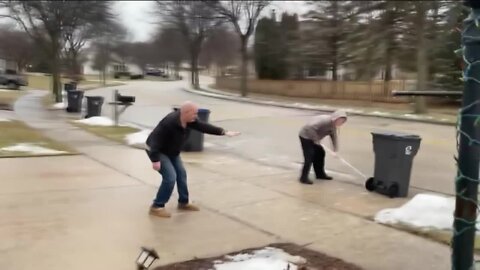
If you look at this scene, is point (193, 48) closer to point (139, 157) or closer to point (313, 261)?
point (139, 157)

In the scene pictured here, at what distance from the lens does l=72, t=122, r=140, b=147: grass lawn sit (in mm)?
14438

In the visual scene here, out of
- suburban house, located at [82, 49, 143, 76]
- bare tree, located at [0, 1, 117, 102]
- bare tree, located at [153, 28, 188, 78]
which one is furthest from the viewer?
suburban house, located at [82, 49, 143, 76]

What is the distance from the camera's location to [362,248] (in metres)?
5.49

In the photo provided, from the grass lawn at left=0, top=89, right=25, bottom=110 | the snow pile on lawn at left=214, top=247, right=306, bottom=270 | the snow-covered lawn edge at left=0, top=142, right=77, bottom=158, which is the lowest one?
the grass lawn at left=0, top=89, right=25, bottom=110

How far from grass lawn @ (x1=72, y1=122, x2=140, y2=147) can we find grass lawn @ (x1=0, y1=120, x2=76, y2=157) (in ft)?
4.91

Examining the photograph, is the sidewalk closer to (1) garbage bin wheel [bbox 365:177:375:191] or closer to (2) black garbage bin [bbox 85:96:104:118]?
(1) garbage bin wheel [bbox 365:177:375:191]

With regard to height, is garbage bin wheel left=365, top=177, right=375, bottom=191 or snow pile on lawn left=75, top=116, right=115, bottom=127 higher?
garbage bin wheel left=365, top=177, right=375, bottom=191

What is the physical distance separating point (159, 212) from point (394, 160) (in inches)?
136

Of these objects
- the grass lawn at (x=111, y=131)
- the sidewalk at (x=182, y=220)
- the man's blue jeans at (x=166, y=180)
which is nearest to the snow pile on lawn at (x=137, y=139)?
the grass lawn at (x=111, y=131)

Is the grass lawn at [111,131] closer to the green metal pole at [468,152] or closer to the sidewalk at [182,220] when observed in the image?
the sidewalk at [182,220]

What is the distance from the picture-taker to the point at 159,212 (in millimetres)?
6551

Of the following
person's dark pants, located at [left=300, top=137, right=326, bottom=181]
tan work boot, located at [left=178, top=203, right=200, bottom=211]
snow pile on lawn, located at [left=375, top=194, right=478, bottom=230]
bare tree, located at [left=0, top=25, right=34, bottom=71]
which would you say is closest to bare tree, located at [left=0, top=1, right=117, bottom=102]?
bare tree, located at [left=0, top=25, right=34, bottom=71]

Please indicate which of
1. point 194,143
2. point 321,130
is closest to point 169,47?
point 194,143

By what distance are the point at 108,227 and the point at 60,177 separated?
3.26 metres
